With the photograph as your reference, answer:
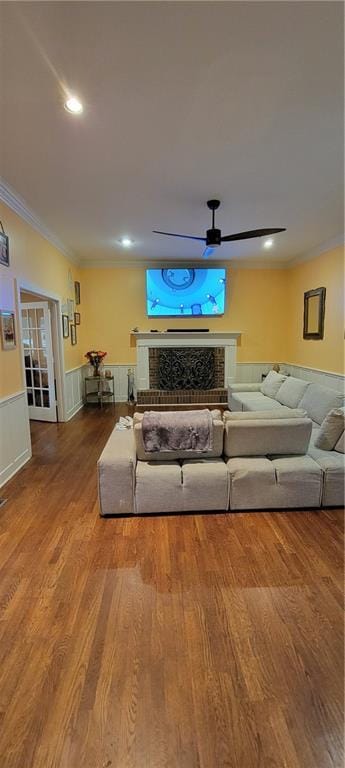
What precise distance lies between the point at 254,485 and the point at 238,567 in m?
0.69

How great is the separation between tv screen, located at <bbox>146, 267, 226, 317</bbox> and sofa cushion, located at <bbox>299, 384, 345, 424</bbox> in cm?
→ 297

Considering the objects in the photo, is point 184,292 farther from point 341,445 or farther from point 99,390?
point 341,445

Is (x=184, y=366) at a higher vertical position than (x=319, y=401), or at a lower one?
higher

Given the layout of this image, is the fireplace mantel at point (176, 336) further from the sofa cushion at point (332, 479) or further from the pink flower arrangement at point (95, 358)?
the sofa cushion at point (332, 479)

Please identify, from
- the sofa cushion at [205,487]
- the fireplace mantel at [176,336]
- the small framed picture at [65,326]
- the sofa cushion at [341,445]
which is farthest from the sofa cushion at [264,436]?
the fireplace mantel at [176,336]

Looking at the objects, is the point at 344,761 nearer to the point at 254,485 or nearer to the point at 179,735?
the point at 179,735

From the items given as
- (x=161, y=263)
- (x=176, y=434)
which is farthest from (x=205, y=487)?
(x=161, y=263)

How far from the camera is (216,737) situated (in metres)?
1.20

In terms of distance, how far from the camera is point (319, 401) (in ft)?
12.9

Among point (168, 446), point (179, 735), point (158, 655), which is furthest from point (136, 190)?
point (179, 735)

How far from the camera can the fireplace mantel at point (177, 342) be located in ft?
21.4

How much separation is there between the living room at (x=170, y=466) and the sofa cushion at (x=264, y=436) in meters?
0.02

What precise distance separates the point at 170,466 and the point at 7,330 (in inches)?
83.0

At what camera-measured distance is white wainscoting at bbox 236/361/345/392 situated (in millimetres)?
5090
